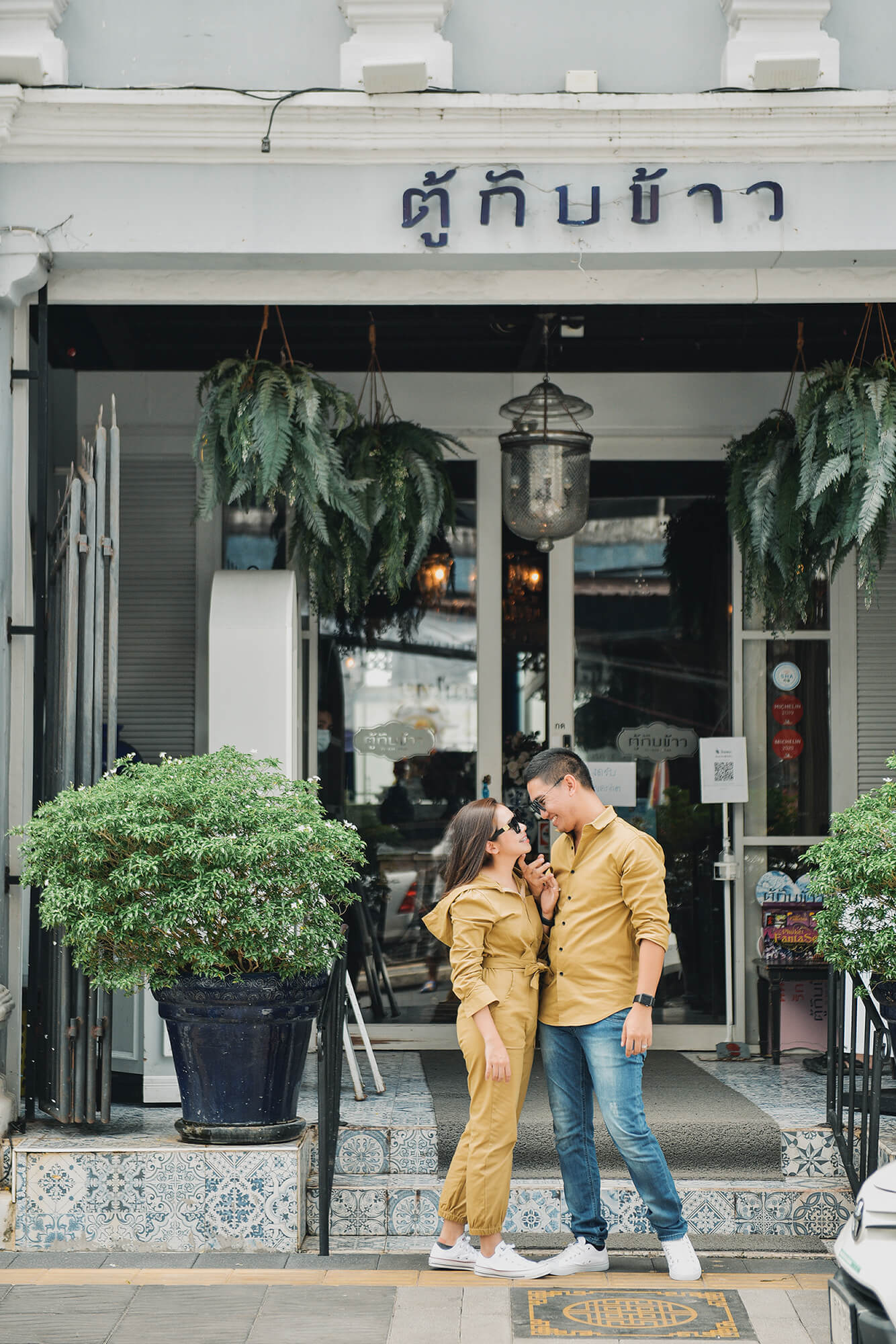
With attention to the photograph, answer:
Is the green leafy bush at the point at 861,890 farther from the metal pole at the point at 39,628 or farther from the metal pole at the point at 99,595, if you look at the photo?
the metal pole at the point at 39,628

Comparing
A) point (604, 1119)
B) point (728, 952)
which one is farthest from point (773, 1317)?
point (728, 952)

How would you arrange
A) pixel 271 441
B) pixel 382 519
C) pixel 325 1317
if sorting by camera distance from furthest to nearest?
1. pixel 382 519
2. pixel 271 441
3. pixel 325 1317

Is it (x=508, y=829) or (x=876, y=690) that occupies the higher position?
(x=876, y=690)

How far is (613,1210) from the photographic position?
16.5 ft

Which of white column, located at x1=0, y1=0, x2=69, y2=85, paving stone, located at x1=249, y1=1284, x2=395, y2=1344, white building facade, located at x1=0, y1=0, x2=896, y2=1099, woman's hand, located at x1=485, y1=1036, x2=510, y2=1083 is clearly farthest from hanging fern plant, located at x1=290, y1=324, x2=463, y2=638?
paving stone, located at x1=249, y1=1284, x2=395, y2=1344

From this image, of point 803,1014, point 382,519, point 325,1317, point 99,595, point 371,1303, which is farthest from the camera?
point 803,1014

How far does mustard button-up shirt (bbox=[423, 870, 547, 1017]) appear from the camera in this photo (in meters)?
4.40

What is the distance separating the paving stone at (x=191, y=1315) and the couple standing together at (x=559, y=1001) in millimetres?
705

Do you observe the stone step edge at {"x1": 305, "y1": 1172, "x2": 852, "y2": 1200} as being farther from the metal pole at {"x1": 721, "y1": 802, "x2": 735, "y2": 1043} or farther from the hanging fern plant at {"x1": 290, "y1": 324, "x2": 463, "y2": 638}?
the hanging fern plant at {"x1": 290, "y1": 324, "x2": 463, "y2": 638}

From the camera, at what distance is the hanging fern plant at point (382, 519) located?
633cm

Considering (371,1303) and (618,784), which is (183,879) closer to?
(371,1303)

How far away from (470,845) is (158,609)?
11.6ft

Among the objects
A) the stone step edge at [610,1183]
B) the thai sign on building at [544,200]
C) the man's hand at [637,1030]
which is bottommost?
the stone step edge at [610,1183]

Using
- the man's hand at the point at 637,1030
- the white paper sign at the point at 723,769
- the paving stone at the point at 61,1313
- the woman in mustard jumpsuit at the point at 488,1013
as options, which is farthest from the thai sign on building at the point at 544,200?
the paving stone at the point at 61,1313
